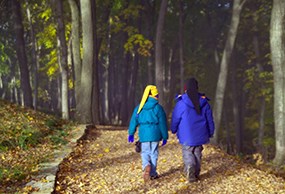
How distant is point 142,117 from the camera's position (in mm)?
6922

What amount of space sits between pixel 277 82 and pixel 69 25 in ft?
46.2

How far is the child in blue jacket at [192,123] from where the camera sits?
6785 millimetres

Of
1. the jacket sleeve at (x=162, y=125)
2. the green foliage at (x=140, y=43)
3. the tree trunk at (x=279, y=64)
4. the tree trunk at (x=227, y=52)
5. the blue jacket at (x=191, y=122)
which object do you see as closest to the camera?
the blue jacket at (x=191, y=122)

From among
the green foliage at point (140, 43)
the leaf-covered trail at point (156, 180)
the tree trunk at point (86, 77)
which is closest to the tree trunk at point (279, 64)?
the leaf-covered trail at point (156, 180)

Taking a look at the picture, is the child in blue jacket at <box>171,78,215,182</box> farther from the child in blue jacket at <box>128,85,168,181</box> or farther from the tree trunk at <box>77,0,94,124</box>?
the tree trunk at <box>77,0,94,124</box>

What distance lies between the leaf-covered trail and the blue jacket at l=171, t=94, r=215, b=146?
2.79ft

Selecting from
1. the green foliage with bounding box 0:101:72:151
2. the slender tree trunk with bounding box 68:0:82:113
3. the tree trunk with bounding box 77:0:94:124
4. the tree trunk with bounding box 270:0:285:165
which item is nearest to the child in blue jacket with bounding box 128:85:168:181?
the green foliage with bounding box 0:101:72:151

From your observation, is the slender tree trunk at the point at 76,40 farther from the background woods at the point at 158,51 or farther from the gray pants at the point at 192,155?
the gray pants at the point at 192,155

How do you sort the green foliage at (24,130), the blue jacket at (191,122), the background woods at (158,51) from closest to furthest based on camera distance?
1. the blue jacket at (191,122)
2. the green foliage at (24,130)
3. the background woods at (158,51)

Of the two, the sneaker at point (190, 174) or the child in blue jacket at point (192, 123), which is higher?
the child in blue jacket at point (192, 123)

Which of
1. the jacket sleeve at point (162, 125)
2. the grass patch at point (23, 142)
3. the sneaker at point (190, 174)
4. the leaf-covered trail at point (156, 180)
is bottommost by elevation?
the leaf-covered trail at point (156, 180)

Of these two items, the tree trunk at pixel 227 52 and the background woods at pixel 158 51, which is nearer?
the background woods at pixel 158 51

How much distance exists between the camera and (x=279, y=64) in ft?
39.9

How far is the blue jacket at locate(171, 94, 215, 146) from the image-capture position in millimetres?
6785
